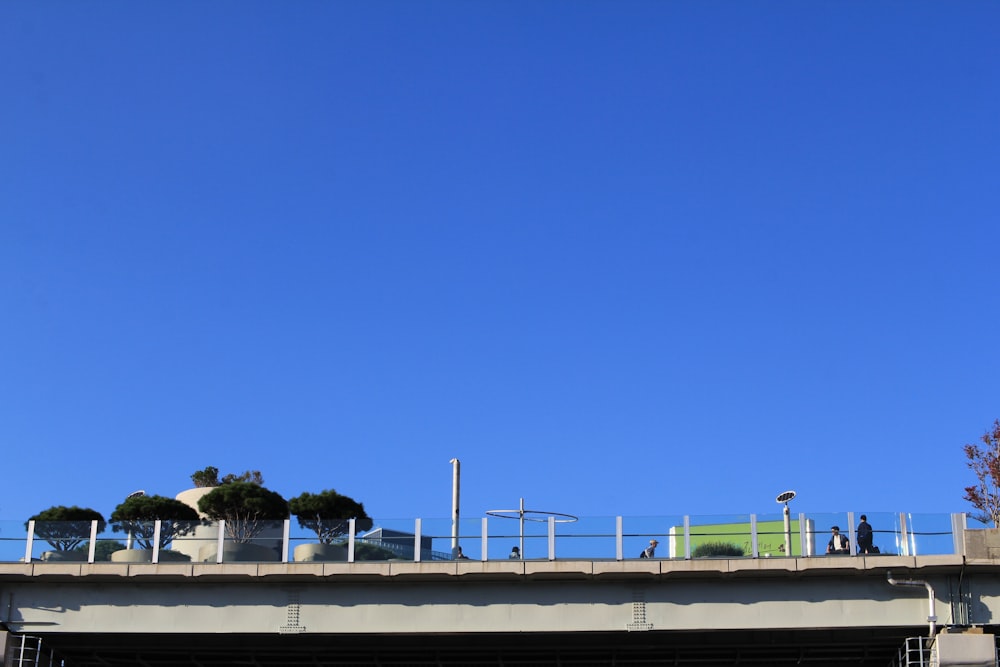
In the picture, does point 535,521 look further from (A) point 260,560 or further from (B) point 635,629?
(A) point 260,560

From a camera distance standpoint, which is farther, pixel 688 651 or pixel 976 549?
pixel 688 651

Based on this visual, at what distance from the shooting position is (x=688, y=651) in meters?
41.8

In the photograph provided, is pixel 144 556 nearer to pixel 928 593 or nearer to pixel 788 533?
pixel 788 533

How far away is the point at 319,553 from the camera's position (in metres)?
40.1

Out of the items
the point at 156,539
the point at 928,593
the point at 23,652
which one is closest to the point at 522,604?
the point at 156,539

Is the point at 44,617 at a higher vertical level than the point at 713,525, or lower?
lower

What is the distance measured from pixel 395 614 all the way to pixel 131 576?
8.67m

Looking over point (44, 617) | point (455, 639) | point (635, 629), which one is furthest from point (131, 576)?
point (635, 629)

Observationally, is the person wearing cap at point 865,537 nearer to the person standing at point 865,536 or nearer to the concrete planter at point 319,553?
the person standing at point 865,536

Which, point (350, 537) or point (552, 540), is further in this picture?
point (350, 537)

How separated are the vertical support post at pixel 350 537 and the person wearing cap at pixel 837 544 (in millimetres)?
15034

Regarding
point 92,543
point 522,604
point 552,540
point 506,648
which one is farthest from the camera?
point 506,648

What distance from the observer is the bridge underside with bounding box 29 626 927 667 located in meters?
40.2

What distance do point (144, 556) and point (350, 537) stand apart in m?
6.98
